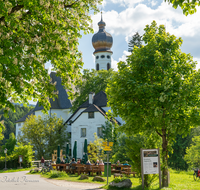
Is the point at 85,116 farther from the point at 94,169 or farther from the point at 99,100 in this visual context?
the point at 94,169

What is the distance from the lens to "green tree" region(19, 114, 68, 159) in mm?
44562

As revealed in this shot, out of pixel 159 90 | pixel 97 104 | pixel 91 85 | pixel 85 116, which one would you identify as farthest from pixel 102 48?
pixel 159 90

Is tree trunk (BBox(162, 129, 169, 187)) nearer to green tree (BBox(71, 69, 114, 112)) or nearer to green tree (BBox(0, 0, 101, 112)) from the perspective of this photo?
green tree (BBox(0, 0, 101, 112))

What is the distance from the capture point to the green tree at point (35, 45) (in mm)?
9422

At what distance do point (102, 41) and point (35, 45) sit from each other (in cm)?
6343

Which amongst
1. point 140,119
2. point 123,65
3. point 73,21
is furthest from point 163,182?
point 73,21

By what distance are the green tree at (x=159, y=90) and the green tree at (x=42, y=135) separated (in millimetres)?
31338

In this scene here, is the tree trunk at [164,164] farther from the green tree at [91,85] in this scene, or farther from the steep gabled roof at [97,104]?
the green tree at [91,85]

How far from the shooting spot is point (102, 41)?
7269 cm

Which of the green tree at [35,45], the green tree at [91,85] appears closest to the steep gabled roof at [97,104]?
the green tree at [91,85]

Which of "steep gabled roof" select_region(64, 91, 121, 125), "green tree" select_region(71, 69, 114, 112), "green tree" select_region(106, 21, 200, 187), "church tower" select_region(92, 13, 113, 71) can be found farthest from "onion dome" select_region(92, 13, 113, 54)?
"green tree" select_region(106, 21, 200, 187)

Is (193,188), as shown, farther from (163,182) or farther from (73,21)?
(73,21)

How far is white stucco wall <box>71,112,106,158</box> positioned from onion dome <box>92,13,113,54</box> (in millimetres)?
32524

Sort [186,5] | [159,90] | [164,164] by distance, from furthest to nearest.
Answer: [164,164]
[159,90]
[186,5]
